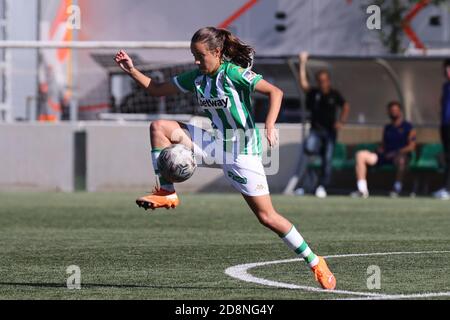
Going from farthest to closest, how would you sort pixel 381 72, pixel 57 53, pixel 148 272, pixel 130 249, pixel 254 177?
pixel 57 53, pixel 381 72, pixel 130 249, pixel 148 272, pixel 254 177

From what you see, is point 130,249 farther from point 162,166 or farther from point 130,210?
point 130,210

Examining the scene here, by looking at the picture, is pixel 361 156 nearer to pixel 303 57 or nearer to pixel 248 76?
pixel 303 57

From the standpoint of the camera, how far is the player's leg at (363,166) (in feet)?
65.8

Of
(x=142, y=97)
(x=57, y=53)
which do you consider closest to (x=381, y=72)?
(x=142, y=97)

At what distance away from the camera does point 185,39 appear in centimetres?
Answer: 2659

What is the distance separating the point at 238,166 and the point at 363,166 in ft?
38.7

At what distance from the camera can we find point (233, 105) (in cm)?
873

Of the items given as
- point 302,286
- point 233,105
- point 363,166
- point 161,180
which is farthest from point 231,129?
point 363,166

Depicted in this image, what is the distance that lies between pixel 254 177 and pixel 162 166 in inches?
27.3

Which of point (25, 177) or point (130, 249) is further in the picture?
point (25, 177)

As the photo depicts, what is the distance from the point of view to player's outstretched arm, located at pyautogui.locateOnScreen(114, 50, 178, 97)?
30.2 feet

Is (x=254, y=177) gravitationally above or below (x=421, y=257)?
above

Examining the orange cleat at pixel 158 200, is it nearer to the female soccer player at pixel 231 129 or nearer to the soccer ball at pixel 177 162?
the female soccer player at pixel 231 129

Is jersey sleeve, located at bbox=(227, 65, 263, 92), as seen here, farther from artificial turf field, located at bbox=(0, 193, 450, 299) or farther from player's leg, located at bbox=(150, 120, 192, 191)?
artificial turf field, located at bbox=(0, 193, 450, 299)
